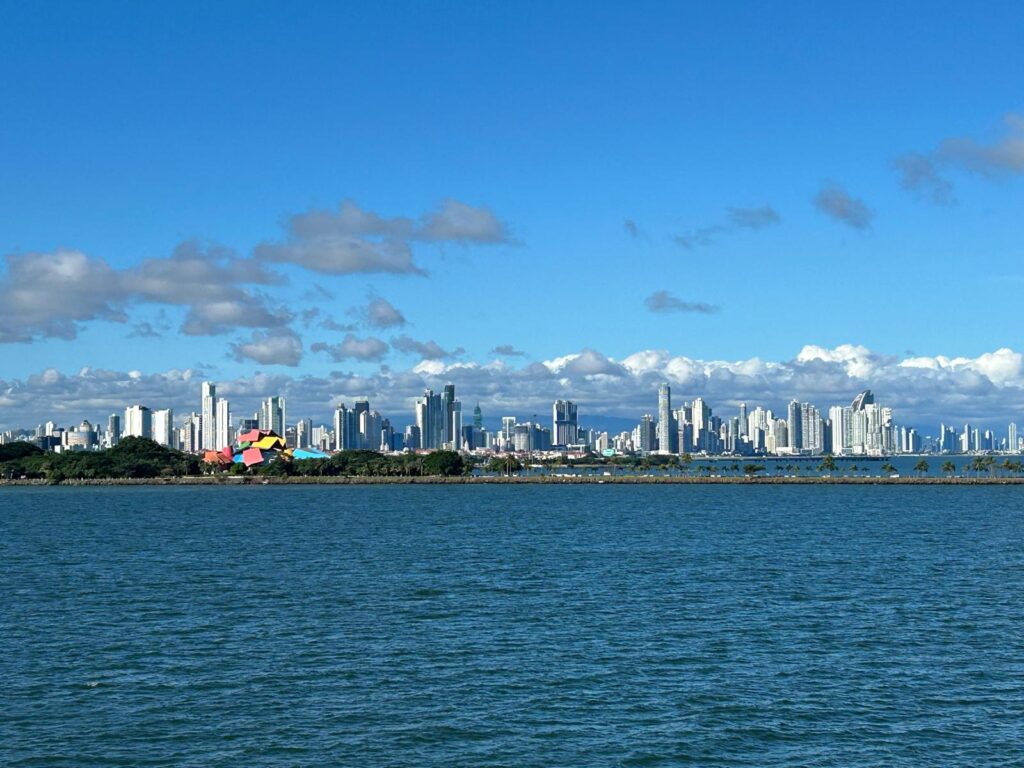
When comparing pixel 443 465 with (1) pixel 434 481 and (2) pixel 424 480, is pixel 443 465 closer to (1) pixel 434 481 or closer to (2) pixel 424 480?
(2) pixel 424 480

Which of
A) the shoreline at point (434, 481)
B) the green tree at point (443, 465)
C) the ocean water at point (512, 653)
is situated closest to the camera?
the ocean water at point (512, 653)

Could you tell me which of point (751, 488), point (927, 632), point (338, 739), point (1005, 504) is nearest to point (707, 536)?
point (927, 632)

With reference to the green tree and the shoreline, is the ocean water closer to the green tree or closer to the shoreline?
the shoreline

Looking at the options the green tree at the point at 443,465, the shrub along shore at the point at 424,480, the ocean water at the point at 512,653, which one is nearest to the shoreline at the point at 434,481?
the shrub along shore at the point at 424,480

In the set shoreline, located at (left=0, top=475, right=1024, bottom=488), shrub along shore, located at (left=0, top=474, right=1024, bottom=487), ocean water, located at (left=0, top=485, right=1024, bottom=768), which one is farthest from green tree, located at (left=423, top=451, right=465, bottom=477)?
ocean water, located at (left=0, top=485, right=1024, bottom=768)

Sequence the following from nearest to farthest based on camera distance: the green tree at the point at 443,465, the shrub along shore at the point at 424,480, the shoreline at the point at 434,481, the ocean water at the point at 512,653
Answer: the ocean water at the point at 512,653
the shoreline at the point at 434,481
the shrub along shore at the point at 424,480
the green tree at the point at 443,465

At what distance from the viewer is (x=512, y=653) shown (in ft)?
97.6

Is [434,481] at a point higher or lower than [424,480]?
lower

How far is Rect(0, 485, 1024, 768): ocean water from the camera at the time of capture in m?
21.8

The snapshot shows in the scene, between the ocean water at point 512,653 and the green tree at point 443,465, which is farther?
the green tree at point 443,465

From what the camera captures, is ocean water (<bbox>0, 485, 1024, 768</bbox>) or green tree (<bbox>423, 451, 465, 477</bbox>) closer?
ocean water (<bbox>0, 485, 1024, 768</bbox>)

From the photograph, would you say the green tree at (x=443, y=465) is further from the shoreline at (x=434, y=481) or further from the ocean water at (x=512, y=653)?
the ocean water at (x=512, y=653)

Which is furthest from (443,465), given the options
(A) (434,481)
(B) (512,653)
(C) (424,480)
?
(B) (512,653)

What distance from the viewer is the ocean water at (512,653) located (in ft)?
Result: 71.7
